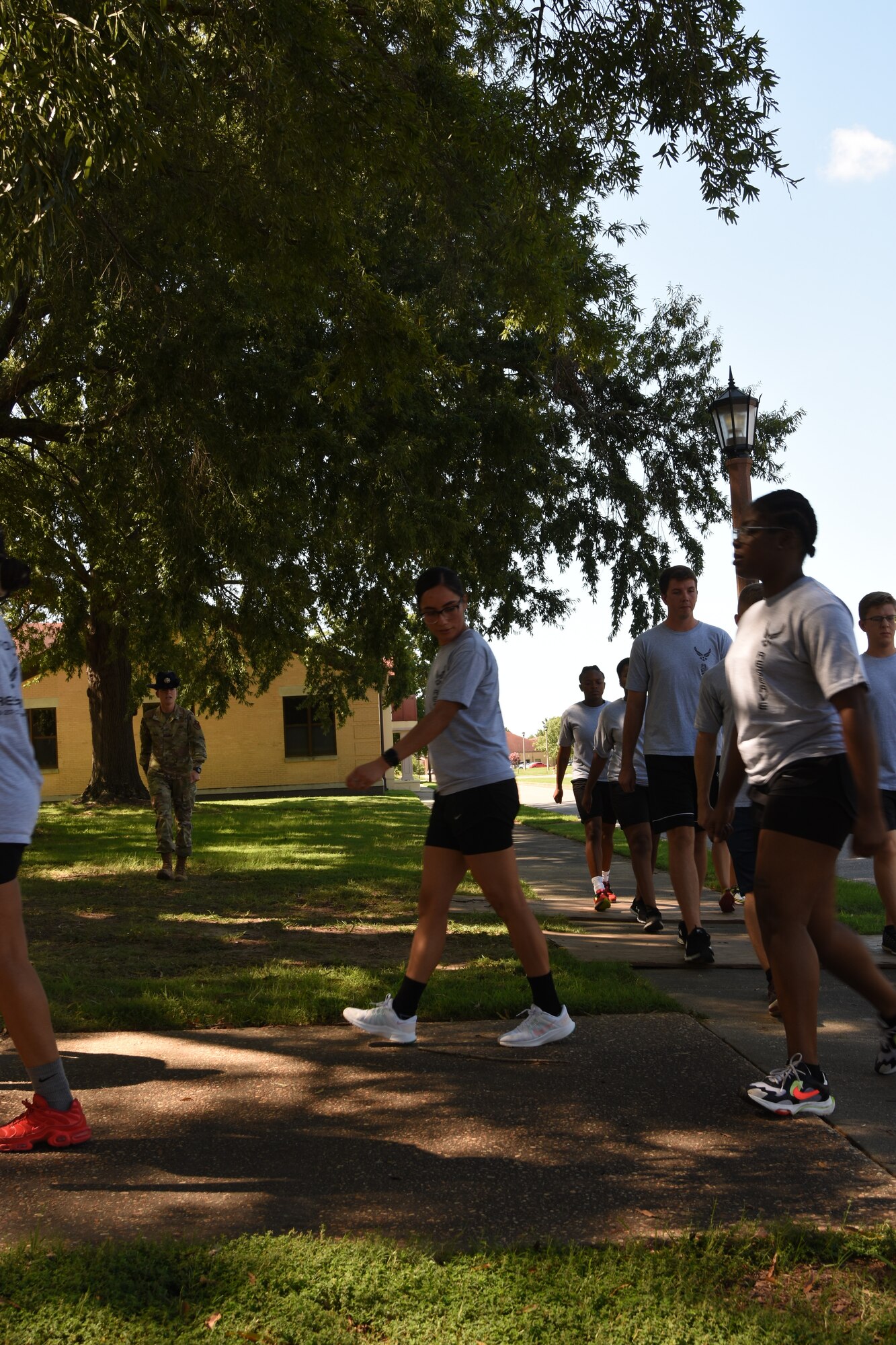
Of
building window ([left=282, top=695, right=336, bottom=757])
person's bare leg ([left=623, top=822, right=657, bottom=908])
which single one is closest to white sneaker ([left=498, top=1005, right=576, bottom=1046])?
person's bare leg ([left=623, top=822, right=657, bottom=908])

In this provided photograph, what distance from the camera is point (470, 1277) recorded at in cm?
269

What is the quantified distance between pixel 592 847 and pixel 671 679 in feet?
11.0

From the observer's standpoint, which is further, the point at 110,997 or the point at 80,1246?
the point at 110,997

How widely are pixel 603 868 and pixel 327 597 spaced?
233 inches

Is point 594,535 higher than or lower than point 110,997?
higher

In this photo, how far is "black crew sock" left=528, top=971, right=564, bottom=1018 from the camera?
4.84 metres

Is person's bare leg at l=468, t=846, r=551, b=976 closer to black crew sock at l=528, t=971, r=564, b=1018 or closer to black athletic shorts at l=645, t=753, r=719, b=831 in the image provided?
black crew sock at l=528, t=971, r=564, b=1018

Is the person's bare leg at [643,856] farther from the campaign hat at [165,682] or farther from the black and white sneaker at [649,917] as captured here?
the campaign hat at [165,682]

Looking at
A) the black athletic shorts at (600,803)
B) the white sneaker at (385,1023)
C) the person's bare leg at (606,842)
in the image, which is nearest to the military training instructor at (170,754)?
the black athletic shorts at (600,803)

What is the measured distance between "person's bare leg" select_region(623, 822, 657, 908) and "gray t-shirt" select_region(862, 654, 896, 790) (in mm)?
2001

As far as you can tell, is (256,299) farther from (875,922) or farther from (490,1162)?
(490,1162)

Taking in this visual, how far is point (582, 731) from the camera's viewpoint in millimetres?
9891

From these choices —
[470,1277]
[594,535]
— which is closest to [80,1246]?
[470,1277]

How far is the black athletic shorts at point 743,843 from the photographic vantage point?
5.68 meters
